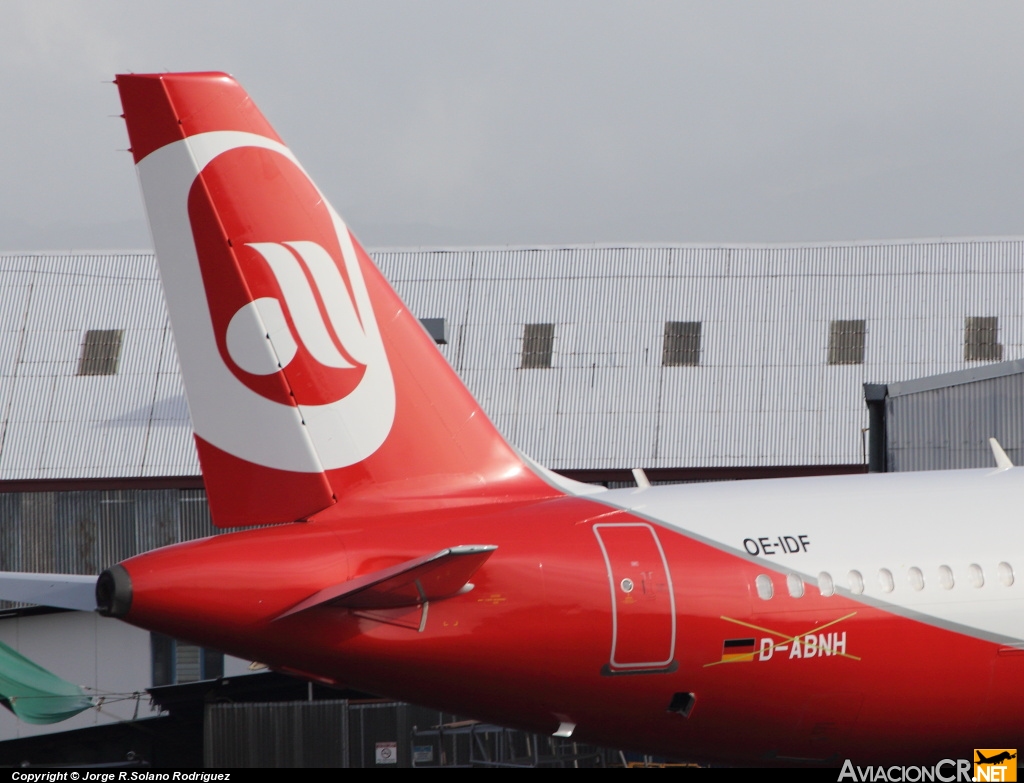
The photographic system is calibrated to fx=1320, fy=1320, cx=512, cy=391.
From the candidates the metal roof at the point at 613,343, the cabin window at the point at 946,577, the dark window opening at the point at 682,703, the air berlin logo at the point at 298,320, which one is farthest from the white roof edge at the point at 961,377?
the air berlin logo at the point at 298,320

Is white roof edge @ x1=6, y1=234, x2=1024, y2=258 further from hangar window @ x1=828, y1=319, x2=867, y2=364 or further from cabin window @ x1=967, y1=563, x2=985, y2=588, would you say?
cabin window @ x1=967, y1=563, x2=985, y2=588

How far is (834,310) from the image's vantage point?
4112cm

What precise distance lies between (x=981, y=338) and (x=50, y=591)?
32315 millimetres

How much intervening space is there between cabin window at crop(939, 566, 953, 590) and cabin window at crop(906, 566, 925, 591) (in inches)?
11.3

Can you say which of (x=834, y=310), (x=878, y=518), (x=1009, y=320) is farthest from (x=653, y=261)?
(x=878, y=518)

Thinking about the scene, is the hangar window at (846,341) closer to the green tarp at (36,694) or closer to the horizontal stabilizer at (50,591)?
the green tarp at (36,694)

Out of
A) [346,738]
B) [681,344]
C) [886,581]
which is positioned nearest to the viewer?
[886,581]

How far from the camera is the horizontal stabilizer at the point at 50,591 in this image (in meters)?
13.5

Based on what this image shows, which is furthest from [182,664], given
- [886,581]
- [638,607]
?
[886,581]

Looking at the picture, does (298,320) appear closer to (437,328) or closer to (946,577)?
(946,577)

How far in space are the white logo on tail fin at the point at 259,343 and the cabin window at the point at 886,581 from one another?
6.01m

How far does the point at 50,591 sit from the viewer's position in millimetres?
13750

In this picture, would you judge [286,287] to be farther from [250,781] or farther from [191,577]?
[250,781]

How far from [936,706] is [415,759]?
51.5 ft
